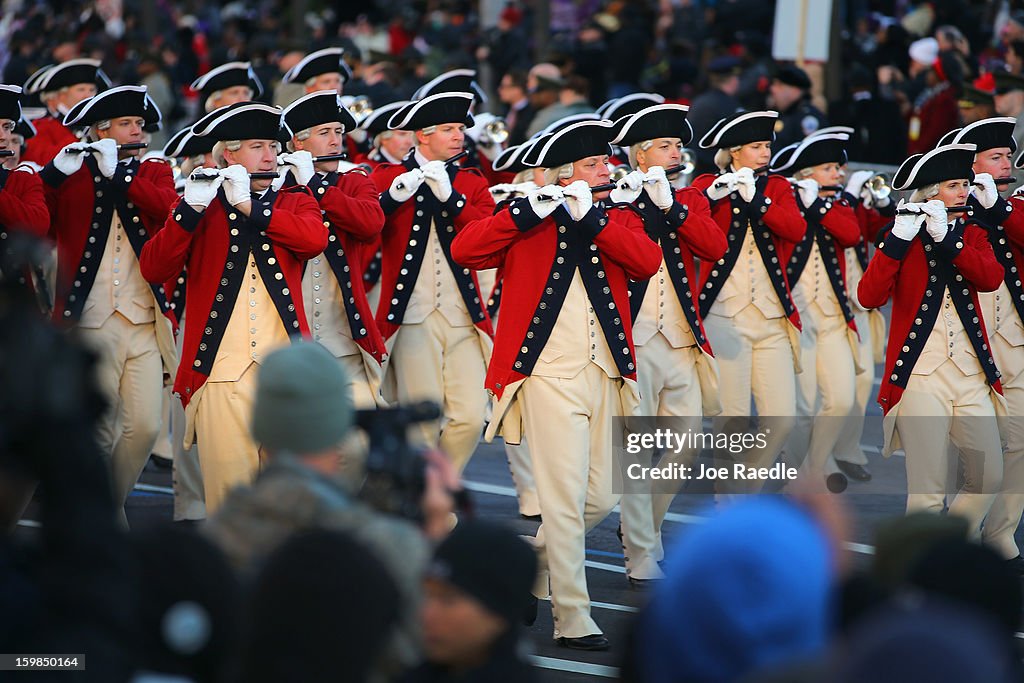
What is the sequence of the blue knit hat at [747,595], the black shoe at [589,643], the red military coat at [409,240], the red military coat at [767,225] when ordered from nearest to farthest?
the blue knit hat at [747,595] → the black shoe at [589,643] → the red military coat at [409,240] → the red military coat at [767,225]

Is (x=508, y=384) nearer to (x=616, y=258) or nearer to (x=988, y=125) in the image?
(x=616, y=258)

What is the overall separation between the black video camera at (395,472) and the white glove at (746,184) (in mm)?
5478

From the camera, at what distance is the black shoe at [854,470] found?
10555 mm

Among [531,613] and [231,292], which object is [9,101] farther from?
[531,613]

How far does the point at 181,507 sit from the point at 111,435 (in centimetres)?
105

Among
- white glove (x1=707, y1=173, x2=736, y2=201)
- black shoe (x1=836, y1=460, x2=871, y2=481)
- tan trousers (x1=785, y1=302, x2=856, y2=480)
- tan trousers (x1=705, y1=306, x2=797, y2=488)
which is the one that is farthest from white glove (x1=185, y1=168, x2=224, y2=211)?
black shoe (x1=836, y1=460, x2=871, y2=481)

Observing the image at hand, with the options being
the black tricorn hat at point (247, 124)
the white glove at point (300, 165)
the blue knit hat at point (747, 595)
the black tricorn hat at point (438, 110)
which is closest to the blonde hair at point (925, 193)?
the black tricorn hat at point (438, 110)

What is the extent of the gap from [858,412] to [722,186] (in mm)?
2038

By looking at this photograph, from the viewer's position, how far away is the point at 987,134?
8.79 m

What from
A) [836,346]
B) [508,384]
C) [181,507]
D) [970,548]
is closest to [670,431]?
[508,384]

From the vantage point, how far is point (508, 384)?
7438mm

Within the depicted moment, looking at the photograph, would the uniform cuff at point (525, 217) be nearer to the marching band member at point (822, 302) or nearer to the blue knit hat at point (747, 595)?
the marching band member at point (822, 302)

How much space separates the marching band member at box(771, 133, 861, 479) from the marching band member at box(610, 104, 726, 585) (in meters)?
1.29

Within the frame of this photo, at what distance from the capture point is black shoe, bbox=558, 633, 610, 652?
7141 millimetres
